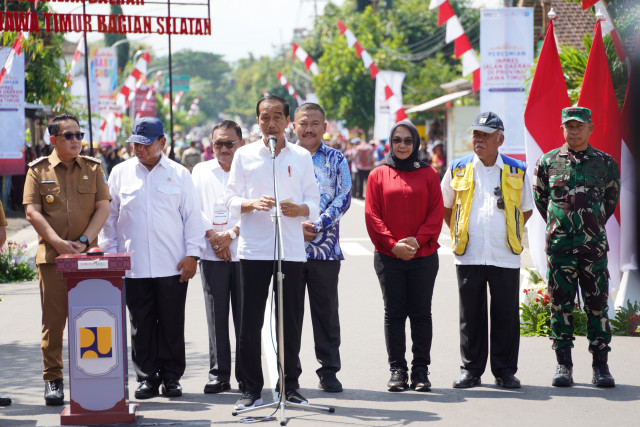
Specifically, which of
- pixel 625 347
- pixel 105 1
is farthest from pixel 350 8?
pixel 625 347

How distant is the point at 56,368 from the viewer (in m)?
7.15

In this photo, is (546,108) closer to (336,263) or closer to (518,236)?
(518,236)

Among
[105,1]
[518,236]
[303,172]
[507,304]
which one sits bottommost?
[507,304]

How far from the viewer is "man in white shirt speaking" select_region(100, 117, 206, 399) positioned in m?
7.21

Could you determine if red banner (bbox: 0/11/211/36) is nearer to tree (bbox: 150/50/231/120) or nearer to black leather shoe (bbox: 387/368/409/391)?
black leather shoe (bbox: 387/368/409/391)

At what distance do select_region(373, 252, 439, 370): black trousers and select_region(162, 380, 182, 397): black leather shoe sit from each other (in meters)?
1.56

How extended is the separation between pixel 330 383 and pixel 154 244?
1631 millimetres

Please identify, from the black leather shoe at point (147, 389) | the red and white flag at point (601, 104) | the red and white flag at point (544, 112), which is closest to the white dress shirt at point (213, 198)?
the black leather shoe at point (147, 389)

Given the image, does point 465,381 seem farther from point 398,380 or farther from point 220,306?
point 220,306

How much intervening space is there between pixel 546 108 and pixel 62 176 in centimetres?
472

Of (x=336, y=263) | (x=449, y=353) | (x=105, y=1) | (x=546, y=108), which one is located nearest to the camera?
(x=336, y=263)

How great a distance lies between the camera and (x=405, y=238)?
7375mm

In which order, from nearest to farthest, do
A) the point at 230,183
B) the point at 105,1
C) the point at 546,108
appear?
the point at 230,183 → the point at 546,108 → the point at 105,1

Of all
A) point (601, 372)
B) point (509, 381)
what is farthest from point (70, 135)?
point (601, 372)
